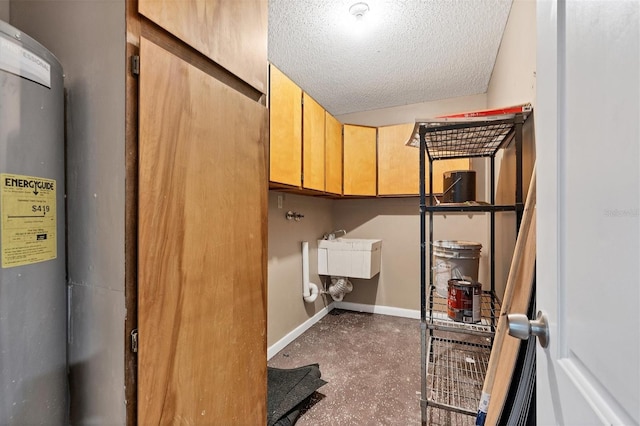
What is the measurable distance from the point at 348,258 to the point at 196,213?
228 cm

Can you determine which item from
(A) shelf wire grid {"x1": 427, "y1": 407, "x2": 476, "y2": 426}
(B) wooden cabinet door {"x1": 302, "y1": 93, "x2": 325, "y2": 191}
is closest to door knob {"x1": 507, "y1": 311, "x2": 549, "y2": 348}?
(A) shelf wire grid {"x1": 427, "y1": 407, "x2": 476, "y2": 426}

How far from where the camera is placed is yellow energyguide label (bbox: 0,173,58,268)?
597 mm

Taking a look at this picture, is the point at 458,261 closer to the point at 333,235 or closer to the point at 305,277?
the point at 305,277

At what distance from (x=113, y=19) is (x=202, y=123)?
0.32 metres

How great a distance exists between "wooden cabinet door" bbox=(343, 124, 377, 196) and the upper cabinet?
1783 mm

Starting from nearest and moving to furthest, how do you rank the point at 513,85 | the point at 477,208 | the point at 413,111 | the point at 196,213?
the point at 196,213
the point at 477,208
the point at 513,85
the point at 413,111

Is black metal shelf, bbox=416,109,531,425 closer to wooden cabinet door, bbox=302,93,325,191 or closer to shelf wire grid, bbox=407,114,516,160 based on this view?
shelf wire grid, bbox=407,114,516,160

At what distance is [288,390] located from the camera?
176 cm

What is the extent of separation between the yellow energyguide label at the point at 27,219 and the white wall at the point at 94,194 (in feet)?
0.26

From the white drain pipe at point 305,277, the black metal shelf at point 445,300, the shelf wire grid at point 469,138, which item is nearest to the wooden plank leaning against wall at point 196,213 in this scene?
the black metal shelf at point 445,300

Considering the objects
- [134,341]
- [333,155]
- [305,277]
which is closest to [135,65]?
[134,341]

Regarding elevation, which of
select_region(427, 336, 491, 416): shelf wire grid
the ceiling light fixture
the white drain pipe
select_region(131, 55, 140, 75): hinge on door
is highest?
the ceiling light fixture

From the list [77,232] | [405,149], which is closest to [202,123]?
[77,232]

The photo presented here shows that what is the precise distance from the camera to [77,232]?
0.77 metres
